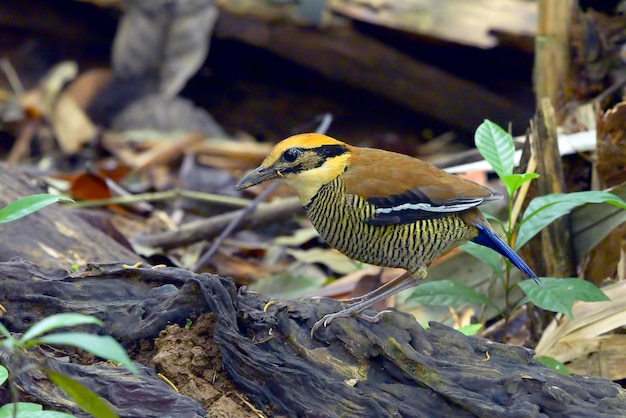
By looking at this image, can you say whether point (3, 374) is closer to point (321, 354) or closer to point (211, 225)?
point (321, 354)

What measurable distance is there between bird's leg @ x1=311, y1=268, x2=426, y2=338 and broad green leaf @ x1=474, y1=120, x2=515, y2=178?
636 mm

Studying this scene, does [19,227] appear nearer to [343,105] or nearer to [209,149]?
[209,149]

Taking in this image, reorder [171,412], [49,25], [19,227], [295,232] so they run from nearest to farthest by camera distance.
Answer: [171,412]
[19,227]
[295,232]
[49,25]

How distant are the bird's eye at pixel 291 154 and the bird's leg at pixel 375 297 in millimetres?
652

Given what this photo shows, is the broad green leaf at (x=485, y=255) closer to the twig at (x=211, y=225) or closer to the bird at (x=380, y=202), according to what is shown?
the bird at (x=380, y=202)

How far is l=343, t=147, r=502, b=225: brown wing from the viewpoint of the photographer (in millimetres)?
3641

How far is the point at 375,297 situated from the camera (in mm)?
3684

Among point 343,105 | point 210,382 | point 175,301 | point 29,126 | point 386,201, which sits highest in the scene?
point 386,201

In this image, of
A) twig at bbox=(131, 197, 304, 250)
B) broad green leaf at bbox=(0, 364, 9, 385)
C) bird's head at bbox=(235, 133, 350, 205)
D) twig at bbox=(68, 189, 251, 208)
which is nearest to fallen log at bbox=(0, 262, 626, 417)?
broad green leaf at bbox=(0, 364, 9, 385)

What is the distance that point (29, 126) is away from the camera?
9.03 m

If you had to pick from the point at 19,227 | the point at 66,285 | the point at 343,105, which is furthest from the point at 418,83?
the point at 66,285

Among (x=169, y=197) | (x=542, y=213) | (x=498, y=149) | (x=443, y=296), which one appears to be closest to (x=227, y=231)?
(x=169, y=197)

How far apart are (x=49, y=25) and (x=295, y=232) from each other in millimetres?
4147

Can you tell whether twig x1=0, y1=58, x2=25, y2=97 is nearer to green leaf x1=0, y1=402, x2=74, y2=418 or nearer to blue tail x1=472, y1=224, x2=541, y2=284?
blue tail x1=472, y1=224, x2=541, y2=284
